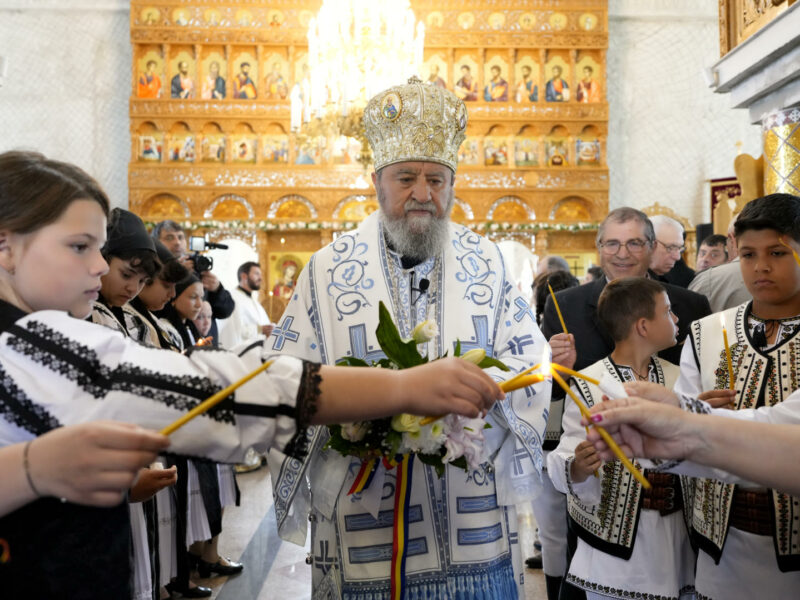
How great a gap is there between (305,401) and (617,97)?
12.9 meters

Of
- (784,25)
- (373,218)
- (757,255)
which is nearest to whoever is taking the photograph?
(757,255)

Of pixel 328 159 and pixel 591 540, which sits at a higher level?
pixel 328 159

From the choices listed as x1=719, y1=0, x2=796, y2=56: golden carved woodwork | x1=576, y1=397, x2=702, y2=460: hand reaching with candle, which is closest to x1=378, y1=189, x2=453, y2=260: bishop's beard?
x1=576, y1=397, x2=702, y2=460: hand reaching with candle

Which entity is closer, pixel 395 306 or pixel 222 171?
pixel 395 306

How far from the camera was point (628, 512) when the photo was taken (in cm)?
245

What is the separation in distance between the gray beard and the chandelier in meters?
4.65

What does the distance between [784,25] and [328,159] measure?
366 inches

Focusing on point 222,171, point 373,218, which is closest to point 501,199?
point 222,171

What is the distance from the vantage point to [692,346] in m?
2.44

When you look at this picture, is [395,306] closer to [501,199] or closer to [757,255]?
[757,255]

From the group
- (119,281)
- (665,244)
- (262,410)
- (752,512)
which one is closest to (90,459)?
(262,410)

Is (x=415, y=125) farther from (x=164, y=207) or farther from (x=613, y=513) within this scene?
(x=164, y=207)

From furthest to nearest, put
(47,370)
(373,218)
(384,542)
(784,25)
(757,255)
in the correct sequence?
(784,25), (373,218), (757,255), (384,542), (47,370)

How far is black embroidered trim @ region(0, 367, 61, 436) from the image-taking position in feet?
3.77
